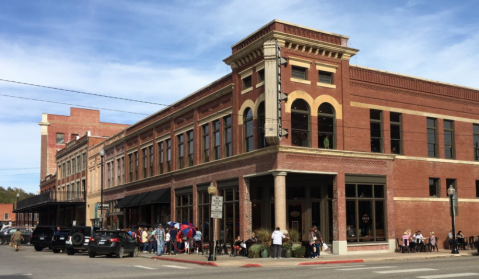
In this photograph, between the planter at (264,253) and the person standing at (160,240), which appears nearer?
the planter at (264,253)

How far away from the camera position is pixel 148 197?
44719 mm

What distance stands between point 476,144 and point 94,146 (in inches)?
1633

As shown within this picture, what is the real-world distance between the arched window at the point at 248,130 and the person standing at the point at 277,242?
660 centimetres

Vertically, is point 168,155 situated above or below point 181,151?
below

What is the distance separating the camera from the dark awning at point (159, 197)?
136 feet

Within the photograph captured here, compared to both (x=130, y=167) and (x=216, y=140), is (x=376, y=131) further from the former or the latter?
(x=130, y=167)

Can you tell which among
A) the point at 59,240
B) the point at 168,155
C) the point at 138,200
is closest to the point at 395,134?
the point at 168,155

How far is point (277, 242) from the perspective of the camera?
2647 cm

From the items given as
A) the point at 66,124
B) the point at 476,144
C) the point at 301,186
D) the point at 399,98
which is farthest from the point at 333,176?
the point at 66,124

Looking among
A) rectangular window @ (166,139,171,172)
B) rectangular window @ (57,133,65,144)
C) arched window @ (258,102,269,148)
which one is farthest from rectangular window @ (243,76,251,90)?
rectangular window @ (57,133,65,144)

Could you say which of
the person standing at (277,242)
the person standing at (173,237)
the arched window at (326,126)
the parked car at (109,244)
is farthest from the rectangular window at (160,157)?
the person standing at (277,242)

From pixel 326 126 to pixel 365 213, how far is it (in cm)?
554

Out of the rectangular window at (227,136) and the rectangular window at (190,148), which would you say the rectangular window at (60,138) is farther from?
the rectangular window at (227,136)

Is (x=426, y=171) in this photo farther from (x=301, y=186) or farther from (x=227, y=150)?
(x=227, y=150)
